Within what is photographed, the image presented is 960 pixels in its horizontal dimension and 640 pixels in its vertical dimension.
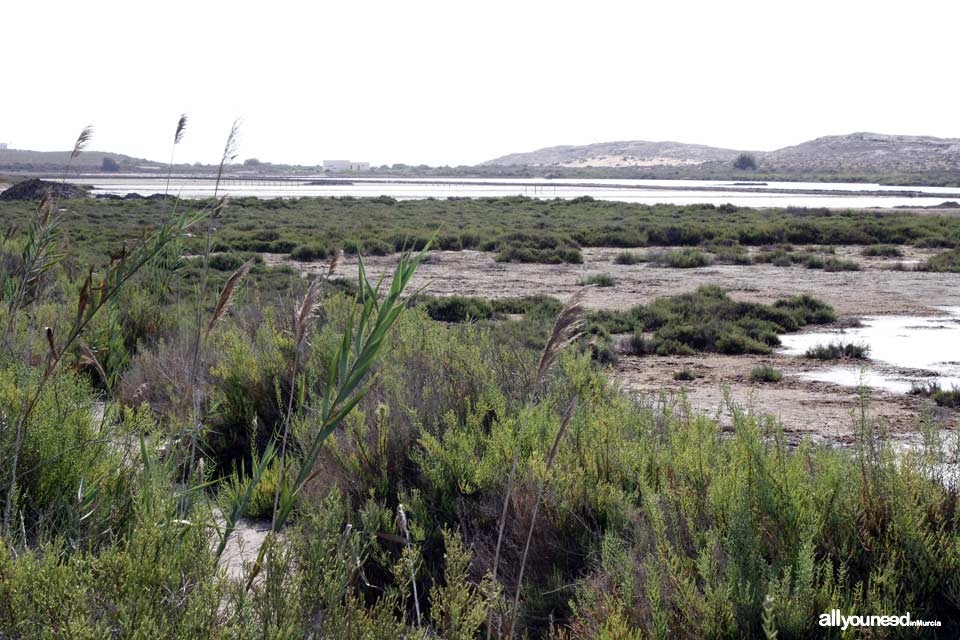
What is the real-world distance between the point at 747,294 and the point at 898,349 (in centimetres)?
572

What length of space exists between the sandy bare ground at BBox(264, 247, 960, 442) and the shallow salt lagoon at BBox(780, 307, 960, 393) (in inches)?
16.0

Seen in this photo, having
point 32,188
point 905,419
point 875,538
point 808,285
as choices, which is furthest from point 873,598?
point 32,188

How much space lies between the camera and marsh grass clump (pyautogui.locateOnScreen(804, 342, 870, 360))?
1091cm

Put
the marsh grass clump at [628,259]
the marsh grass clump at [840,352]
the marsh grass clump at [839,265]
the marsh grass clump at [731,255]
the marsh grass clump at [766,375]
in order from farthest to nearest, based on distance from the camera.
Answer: the marsh grass clump at [628,259], the marsh grass clump at [731,255], the marsh grass clump at [839,265], the marsh grass clump at [840,352], the marsh grass clump at [766,375]

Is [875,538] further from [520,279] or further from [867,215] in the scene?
[867,215]

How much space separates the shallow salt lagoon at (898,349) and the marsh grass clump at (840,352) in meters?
0.15

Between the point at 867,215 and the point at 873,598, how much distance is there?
3813cm

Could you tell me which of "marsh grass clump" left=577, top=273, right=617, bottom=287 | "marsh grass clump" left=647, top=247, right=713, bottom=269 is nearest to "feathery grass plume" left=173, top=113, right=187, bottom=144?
"marsh grass clump" left=577, top=273, right=617, bottom=287

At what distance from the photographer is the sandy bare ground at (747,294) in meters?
7.94

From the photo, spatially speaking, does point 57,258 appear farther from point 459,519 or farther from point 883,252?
point 883,252

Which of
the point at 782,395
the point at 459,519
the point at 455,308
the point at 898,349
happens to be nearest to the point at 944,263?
the point at 898,349

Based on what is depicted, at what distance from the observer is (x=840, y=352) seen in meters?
11.0

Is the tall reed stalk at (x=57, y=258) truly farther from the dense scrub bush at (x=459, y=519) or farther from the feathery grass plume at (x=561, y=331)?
the feathery grass plume at (x=561, y=331)

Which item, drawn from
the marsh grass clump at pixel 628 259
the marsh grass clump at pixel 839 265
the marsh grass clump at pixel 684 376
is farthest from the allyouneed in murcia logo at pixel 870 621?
the marsh grass clump at pixel 628 259
